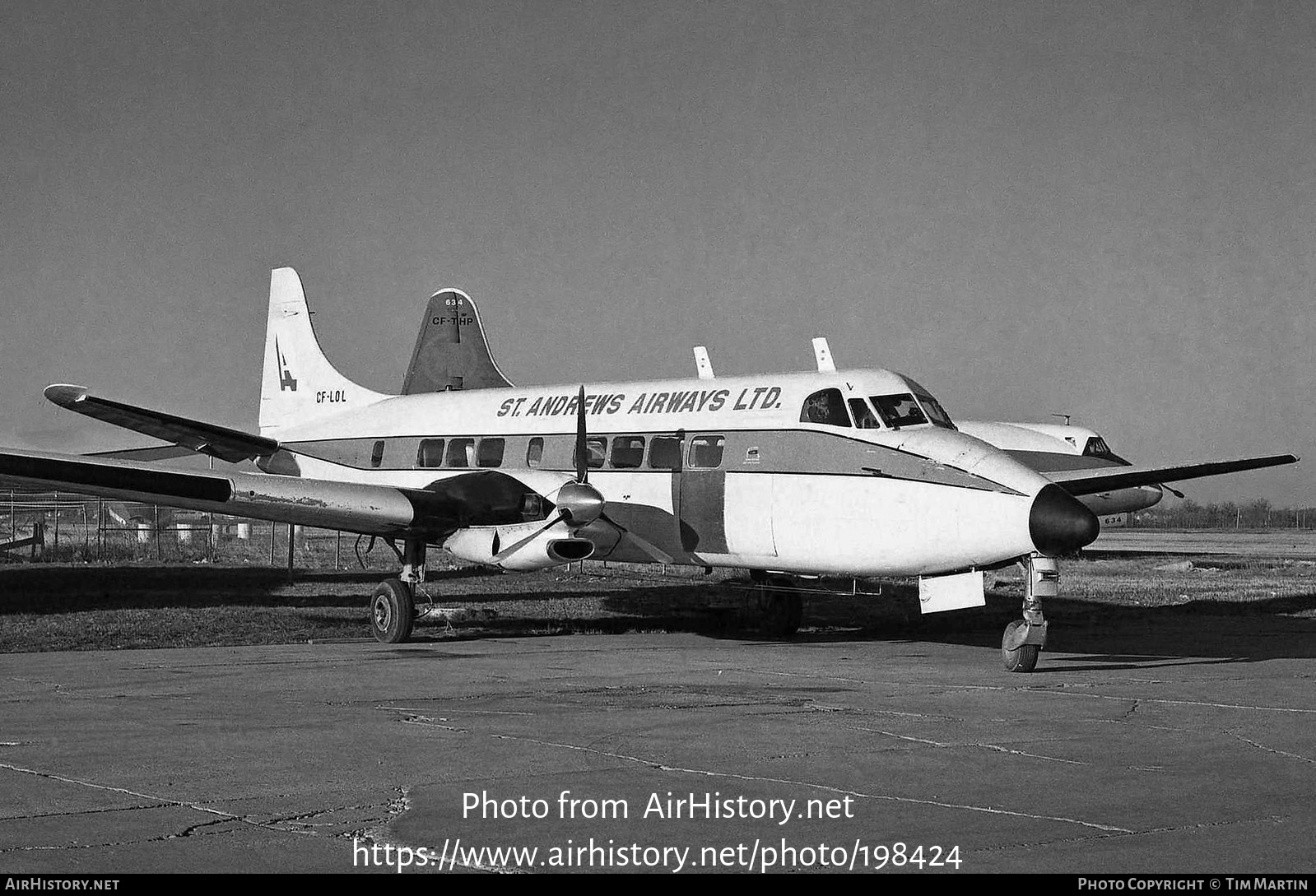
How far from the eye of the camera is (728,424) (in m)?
18.7

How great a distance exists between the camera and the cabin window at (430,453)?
860 inches

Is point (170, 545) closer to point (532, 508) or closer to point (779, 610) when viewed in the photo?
point (779, 610)

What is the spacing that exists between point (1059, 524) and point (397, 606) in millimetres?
9012

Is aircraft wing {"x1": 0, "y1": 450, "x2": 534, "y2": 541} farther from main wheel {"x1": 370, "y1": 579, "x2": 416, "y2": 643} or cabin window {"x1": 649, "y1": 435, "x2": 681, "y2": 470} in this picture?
cabin window {"x1": 649, "y1": 435, "x2": 681, "y2": 470}

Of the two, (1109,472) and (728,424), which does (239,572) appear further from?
(1109,472)

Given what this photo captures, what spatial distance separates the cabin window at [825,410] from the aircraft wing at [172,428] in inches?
398

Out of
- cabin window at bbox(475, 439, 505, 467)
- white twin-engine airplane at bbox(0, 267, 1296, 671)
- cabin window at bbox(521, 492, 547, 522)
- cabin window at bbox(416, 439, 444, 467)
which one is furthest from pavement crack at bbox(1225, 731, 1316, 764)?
cabin window at bbox(416, 439, 444, 467)

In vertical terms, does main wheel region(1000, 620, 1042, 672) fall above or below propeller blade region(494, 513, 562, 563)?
below

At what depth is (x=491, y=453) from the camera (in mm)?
21234

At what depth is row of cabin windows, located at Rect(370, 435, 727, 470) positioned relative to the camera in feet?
61.8

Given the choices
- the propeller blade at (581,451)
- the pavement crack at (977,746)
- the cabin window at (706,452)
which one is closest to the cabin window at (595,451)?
the propeller blade at (581,451)

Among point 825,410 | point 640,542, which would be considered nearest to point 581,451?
point 640,542

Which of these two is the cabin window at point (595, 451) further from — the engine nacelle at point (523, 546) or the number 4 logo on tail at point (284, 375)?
the number 4 logo on tail at point (284, 375)

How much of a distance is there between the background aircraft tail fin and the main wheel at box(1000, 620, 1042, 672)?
1353cm
